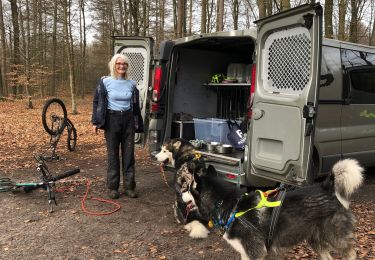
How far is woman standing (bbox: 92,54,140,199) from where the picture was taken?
5.73 meters

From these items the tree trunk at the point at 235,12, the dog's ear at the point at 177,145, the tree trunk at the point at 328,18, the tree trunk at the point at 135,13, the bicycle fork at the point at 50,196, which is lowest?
the bicycle fork at the point at 50,196

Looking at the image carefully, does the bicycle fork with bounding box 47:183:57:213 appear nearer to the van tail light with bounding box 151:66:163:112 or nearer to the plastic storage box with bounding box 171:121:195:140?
the van tail light with bounding box 151:66:163:112

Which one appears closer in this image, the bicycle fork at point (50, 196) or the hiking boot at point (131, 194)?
the bicycle fork at point (50, 196)

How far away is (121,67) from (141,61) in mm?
1006

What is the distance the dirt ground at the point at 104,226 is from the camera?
13.5ft

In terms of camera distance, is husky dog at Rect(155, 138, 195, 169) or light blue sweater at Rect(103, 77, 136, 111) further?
light blue sweater at Rect(103, 77, 136, 111)

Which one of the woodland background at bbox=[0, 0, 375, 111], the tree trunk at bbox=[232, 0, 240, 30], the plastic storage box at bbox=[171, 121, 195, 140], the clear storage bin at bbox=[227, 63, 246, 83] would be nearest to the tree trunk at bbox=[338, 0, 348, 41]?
the woodland background at bbox=[0, 0, 375, 111]

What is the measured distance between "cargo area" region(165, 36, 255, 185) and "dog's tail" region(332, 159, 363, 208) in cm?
263

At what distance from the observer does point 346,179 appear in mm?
3221

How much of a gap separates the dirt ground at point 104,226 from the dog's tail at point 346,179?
1039 millimetres

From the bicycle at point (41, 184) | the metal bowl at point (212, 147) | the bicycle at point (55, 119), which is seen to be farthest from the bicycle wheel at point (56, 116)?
the metal bowl at point (212, 147)

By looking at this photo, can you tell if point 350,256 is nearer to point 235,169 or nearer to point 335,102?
point 235,169

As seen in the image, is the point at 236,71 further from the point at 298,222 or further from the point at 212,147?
the point at 298,222

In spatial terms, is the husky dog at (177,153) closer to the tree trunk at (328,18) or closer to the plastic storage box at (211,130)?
the plastic storage box at (211,130)
